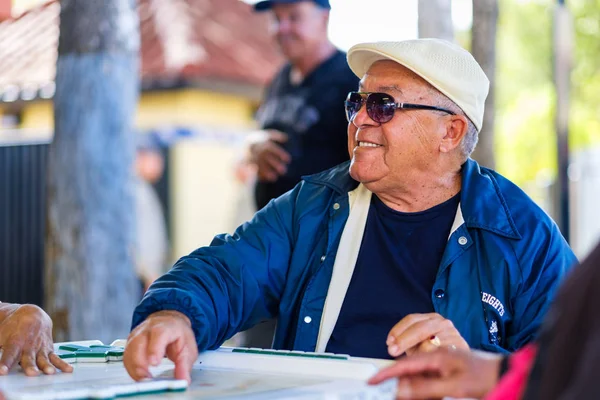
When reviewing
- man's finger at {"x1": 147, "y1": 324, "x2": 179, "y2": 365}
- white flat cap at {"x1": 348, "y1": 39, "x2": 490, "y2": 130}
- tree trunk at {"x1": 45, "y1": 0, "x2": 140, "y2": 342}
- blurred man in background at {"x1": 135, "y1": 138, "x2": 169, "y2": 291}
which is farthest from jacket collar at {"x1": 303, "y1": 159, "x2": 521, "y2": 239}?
blurred man in background at {"x1": 135, "y1": 138, "x2": 169, "y2": 291}

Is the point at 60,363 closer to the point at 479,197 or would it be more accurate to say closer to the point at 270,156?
the point at 479,197

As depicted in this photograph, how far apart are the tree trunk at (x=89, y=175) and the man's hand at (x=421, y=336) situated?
2820 mm

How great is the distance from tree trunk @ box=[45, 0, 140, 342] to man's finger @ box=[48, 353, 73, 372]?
8.14 ft

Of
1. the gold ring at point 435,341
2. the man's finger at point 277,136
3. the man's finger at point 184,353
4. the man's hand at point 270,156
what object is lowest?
the man's finger at point 184,353

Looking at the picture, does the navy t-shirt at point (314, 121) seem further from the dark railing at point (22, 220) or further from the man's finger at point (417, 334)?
the dark railing at point (22, 220)

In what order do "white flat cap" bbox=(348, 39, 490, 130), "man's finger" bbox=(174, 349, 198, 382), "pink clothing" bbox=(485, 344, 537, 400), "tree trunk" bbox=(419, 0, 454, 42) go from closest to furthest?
"pink clothing" bbox=(485, 344, 537, 400)
"man's finger" bbox=(174, 349, 198, 382)
"white flat cap" bbox=(348, 39, 490, 130)
"tree trunk" bbox=(419, 0, 454, 42)

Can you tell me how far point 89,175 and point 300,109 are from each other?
1.17m

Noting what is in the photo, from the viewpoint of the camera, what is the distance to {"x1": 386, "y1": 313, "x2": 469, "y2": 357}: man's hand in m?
2.29

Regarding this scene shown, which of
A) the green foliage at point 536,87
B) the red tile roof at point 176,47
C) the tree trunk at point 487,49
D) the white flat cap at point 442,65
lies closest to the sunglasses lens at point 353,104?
the white flat cap at point 442,65

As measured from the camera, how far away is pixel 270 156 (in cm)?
483

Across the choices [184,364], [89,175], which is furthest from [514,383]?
[89,175]

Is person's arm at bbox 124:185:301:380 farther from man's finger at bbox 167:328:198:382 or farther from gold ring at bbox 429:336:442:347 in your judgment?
gold ring at bbox 429:336:442:347

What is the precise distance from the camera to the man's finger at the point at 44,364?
2323 millimetres

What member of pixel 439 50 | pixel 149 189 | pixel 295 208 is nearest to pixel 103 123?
pixel 295 208
